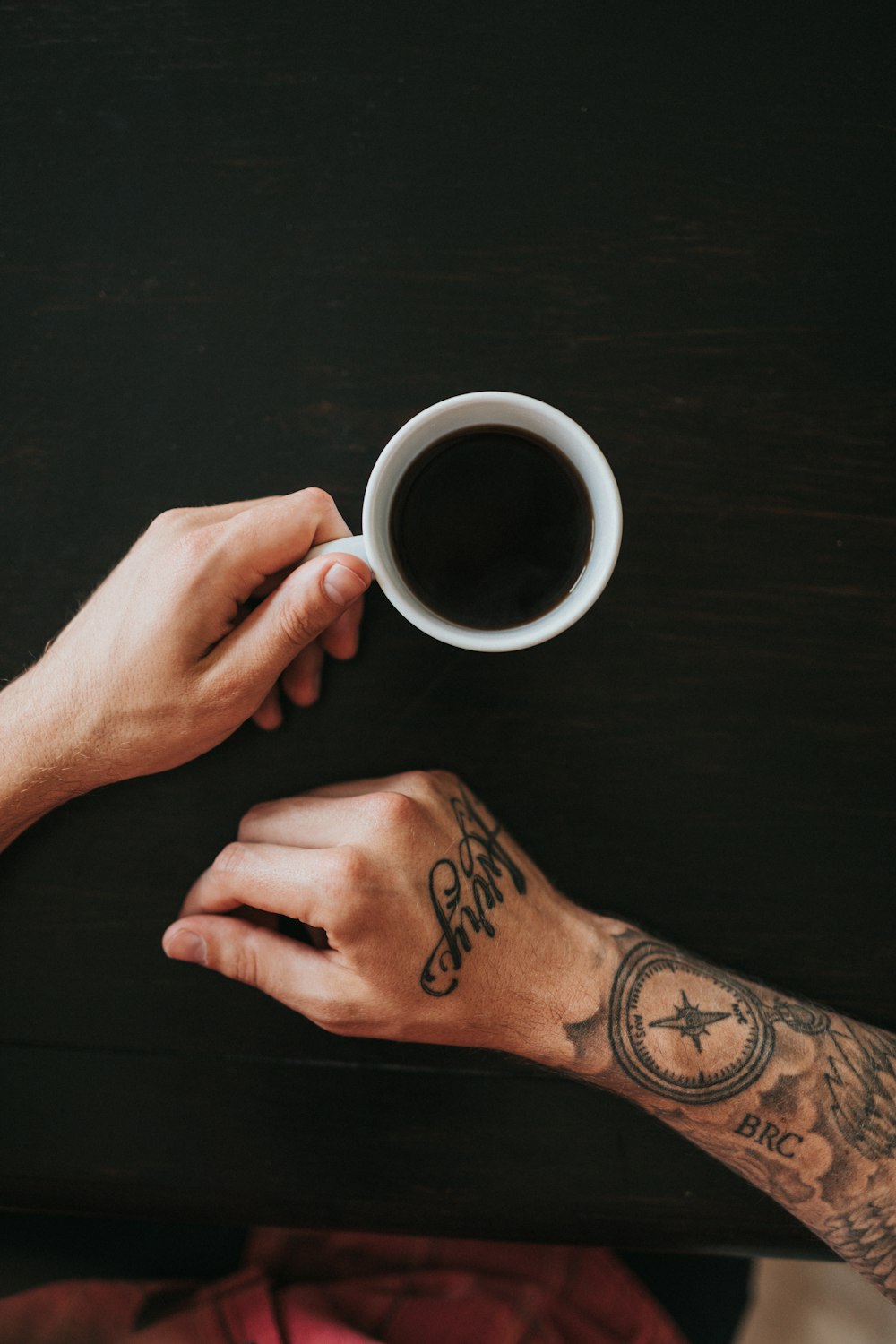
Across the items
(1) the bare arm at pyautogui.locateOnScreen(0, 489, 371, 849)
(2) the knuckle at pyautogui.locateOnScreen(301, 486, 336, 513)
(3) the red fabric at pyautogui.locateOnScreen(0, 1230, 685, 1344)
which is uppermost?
(2) the knuckle at pyautogui.locateOnScreen(301, 486, 336, 513)

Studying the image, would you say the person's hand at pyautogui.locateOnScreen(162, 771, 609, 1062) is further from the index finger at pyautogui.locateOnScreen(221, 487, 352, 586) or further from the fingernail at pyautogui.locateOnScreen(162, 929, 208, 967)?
the index finger at pyautogui.locateOnScreen(221, 487, 352, 586)

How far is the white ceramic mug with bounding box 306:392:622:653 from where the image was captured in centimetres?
63

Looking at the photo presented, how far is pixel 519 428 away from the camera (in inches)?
27.3

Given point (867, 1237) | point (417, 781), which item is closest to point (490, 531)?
point (417, 781)

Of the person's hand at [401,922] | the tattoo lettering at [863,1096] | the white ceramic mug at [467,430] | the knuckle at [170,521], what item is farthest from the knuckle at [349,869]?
the tattoo lettering at [863,1096]

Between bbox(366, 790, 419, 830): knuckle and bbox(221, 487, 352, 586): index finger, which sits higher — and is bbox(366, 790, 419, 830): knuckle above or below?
below

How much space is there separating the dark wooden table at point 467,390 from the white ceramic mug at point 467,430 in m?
0.13

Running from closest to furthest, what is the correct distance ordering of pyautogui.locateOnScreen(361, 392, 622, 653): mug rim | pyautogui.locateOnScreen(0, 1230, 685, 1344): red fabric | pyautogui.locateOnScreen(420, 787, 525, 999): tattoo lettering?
pyautogui.locateOnScreen(361, 392, 622, 653): mug rim, pyautogui.locateOnScreen(420, 787, 525, 999): tattoo lettering, pyautogui.locateOnScreen(0, 1230, 685, 1344): red fabric

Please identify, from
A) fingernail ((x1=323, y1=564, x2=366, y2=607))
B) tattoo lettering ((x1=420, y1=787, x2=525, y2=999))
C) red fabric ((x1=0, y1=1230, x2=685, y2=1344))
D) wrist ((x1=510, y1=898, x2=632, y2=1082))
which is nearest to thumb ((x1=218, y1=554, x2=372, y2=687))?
fingernail ((x1=323, y1=564, x2=366, y2=607))

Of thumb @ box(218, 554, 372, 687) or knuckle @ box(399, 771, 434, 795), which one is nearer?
thumb @ box(218, 554, 372, 687)

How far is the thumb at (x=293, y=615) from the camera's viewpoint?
652 mm

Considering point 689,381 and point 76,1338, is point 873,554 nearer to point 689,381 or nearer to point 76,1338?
point 689,381

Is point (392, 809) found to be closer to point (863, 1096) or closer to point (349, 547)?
point (349, 547)

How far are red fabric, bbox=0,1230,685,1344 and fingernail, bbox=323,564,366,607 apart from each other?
750 mm
